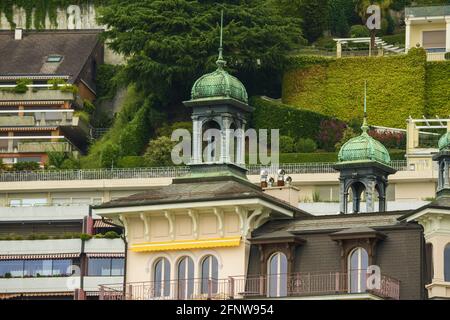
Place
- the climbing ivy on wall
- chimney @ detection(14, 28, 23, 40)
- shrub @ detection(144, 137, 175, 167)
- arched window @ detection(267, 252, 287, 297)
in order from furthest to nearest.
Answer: the climbing ivy on wall
chimney @ detection(14, 28, 23, 40)
shrub @ detection(144, 137, 175, 167)
arched window @ detection(267, 252, 287, 297)

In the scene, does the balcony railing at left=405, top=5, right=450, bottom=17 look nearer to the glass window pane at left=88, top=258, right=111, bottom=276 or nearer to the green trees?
the green trees

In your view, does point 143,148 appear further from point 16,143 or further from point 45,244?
point 45,244

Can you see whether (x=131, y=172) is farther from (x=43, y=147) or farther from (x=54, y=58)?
(x=54, y=58)

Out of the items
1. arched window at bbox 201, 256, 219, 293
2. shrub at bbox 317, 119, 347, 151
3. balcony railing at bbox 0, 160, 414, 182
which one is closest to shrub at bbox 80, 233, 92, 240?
balcony railing at bbox 0, 160, 414, 182

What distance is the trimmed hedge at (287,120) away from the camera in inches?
6038

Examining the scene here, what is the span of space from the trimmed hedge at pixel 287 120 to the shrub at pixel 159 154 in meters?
6.48

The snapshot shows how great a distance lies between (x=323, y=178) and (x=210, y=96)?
2490 inches

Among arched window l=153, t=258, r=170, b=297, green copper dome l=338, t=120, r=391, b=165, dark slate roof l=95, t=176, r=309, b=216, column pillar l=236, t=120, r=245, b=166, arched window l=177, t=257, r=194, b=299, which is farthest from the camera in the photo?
green copper dome l=338, t=120, r=391, b=165

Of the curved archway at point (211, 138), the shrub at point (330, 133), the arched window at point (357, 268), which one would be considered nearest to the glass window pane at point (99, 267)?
the shrub at point (330, 133)

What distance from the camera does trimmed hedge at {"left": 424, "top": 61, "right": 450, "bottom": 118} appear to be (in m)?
156

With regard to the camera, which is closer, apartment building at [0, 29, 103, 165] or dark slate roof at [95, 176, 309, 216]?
dark slate roof at [95, 176, 309, 216]

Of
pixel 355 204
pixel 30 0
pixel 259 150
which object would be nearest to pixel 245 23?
pixel 259 150

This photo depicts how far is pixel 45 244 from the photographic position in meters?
134

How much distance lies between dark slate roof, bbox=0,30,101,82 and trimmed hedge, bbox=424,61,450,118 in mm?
23373
